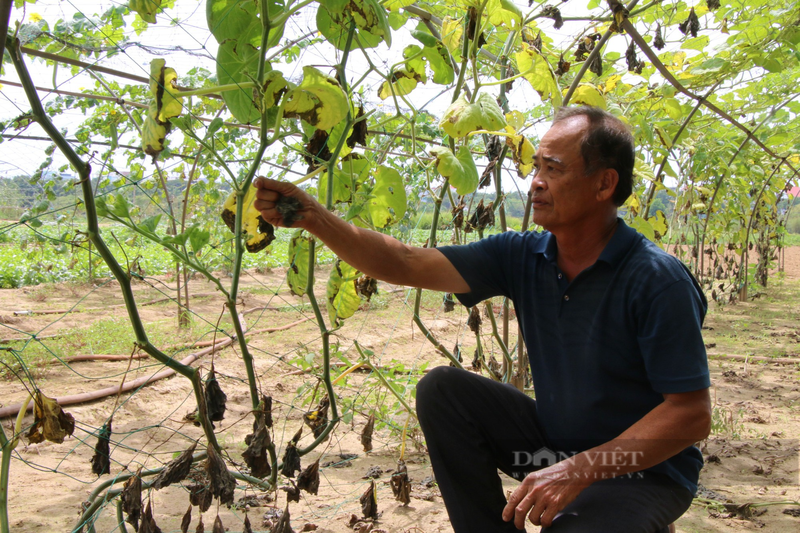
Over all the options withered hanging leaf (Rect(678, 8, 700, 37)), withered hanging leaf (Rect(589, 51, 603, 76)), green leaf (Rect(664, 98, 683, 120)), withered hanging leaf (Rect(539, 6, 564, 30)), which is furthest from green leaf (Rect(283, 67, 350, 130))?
green leaf (Rect(664, 98, 683, 120))

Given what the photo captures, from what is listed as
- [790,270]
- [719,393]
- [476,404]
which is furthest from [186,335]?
[790,270]

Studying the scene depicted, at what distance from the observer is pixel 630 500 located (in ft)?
4.55

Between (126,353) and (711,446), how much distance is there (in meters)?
3.72

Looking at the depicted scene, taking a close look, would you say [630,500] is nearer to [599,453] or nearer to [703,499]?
[599,453]

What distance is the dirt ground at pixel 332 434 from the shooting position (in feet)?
6.73

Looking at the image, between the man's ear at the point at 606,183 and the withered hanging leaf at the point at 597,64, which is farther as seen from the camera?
the withered hanging leaf at the point at 597,64

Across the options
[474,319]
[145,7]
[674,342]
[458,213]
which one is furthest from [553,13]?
[145,7]

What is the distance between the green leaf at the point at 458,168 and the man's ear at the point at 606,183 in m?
0.39

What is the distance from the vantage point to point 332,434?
265 centimetres

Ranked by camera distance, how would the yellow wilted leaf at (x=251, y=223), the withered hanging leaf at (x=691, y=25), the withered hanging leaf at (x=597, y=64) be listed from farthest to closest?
the withered hanging leaf at (x=691, y=25) → the withered hanging leaf at (x=597, y=64) → the yellow wilted leaf at (x=251, y=223)

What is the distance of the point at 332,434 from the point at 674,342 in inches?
65.5

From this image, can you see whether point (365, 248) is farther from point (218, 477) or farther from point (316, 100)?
point (218, 477)

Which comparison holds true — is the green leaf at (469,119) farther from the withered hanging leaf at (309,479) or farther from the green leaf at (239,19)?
the withered hanging leaf at (309,479)

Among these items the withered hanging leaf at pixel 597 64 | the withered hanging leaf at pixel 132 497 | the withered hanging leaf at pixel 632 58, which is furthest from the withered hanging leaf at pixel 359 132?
the withered hanging leaf at pixel 632 58
